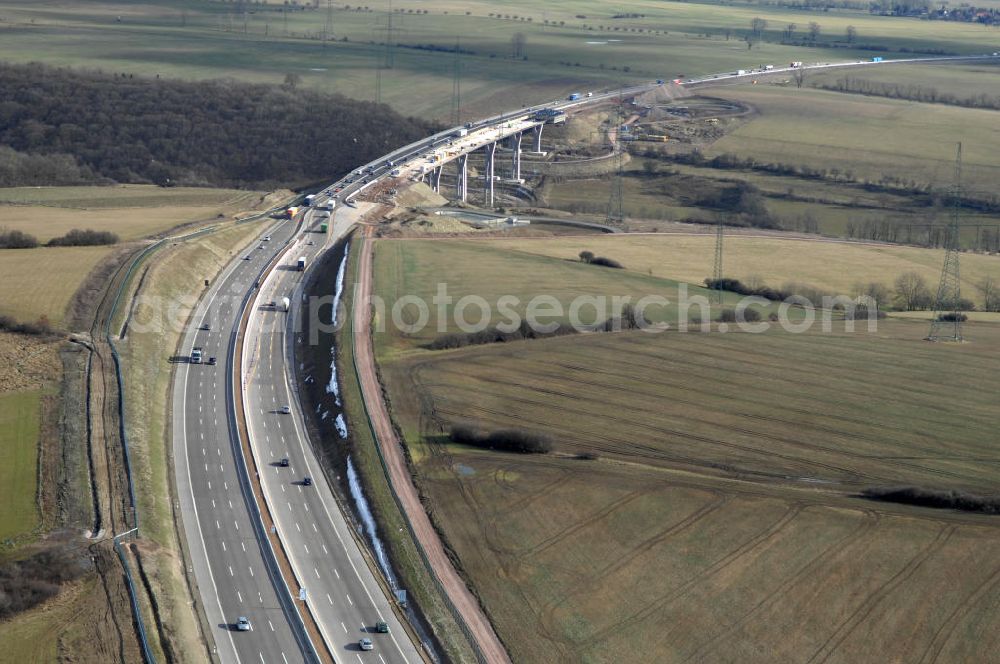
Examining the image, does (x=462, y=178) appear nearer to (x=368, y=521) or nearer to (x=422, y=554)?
(x=368, y=521)

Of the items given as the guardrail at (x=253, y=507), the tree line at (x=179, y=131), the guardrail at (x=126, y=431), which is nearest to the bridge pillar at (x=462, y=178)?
the tree line at (x=179, y=131)

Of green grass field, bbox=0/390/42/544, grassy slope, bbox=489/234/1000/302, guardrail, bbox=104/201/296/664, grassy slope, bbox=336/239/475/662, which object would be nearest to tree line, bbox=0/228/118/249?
guardrail, bbox=104/201/296/664

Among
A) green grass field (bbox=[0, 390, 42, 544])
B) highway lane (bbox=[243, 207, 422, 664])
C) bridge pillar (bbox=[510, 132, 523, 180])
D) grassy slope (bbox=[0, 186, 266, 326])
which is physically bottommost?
highway lane (bbox=[243, 207, 422, 664])

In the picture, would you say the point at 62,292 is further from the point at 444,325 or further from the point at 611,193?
the point at 611,193

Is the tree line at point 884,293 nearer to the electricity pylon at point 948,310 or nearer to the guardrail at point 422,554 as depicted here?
the electricity pylon at point 948,310

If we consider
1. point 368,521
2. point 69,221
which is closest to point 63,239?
point 69,221

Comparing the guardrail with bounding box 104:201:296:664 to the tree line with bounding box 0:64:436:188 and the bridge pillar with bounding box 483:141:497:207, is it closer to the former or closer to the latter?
the tree line with bounding box 0:64:436:188

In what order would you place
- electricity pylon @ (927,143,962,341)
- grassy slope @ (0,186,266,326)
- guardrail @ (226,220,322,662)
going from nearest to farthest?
guardrail @ (226,220,322,662)
grassy slope @ (0,186,266,326)
electricity pylon @ (927,143,962,341)

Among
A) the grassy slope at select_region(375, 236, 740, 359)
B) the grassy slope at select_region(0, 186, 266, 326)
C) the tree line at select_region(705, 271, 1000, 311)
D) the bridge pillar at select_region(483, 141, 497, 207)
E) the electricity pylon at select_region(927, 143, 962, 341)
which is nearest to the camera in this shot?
the grassy slope at select_region(0, 186, 266, 326)
